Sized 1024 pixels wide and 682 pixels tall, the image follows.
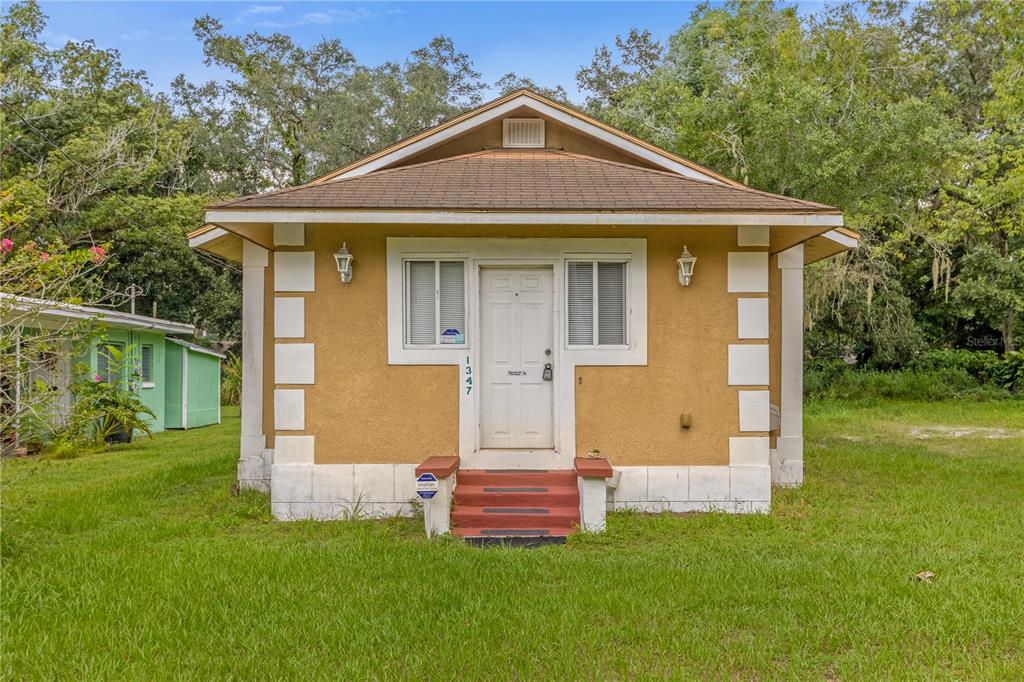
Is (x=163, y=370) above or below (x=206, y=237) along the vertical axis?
below

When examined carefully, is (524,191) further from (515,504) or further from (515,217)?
(515,504)

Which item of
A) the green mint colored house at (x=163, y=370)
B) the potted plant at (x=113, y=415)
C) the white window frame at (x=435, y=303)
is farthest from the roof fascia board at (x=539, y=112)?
the green mint colored house at (x=163, y=370)

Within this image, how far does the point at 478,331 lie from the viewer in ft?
22.0

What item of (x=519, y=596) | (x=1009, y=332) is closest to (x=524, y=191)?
(x=519, y=596)

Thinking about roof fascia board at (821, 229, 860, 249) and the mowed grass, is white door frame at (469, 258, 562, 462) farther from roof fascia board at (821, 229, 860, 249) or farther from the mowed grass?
roof fascia board at (821, 229, 860, 249)

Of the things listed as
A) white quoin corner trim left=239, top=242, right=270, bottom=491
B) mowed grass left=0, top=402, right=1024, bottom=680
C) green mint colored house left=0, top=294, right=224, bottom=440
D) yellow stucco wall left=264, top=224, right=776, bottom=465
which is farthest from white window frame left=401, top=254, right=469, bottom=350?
green mint colored house left=0, top=294, right=224, bottom=440

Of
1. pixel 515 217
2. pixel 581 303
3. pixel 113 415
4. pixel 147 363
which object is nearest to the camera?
pixel 515 217

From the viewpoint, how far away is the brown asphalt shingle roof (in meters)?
6.12

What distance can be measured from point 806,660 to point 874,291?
61.7 feet

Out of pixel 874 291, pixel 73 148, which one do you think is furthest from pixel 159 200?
pixel 874 291

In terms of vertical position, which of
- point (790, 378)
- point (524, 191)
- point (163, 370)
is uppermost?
point (524, 191)

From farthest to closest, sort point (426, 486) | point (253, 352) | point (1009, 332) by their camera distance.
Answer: point (1009, 332), point (253, 352), point (426, 486)

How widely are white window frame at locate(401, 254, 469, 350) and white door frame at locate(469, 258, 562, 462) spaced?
0.23ft

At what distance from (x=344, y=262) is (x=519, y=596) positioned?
366 centimetres
